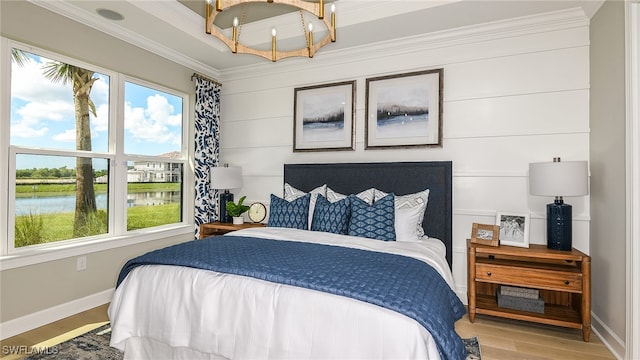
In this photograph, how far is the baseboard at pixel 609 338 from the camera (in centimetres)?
220

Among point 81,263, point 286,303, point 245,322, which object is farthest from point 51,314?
point 286,303

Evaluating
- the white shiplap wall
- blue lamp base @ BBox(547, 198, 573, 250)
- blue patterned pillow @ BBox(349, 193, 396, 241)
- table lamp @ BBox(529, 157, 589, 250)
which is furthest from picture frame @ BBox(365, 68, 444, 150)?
blue lamp base @ BBox(547, 198, 573, 250)

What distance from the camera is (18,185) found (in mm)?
2633

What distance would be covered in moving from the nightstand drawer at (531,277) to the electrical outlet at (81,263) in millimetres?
3522

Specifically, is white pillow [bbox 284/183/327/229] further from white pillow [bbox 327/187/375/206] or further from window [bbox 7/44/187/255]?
window [bbox 7/44/187/255]

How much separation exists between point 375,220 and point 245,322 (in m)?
1.49

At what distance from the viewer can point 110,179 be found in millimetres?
3342

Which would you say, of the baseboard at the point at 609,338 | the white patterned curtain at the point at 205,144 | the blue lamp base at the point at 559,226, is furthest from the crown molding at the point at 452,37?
the baseboard at the point at 609,338

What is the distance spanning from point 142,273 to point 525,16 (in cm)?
377

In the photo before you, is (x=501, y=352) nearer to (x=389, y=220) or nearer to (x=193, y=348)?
(x=389, y=220)

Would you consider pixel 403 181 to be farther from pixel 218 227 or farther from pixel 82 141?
pixel 82 141

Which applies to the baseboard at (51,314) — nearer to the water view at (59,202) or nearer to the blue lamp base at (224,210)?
the water view at (59,202)

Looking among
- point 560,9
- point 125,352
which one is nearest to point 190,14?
point 125,352

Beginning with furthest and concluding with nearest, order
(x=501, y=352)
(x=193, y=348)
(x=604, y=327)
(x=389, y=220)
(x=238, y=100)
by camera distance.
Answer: (x=238, y=100), (x=389, y=220), (x=604, y=327), (x=501, y=352), (x=193, y=348)
